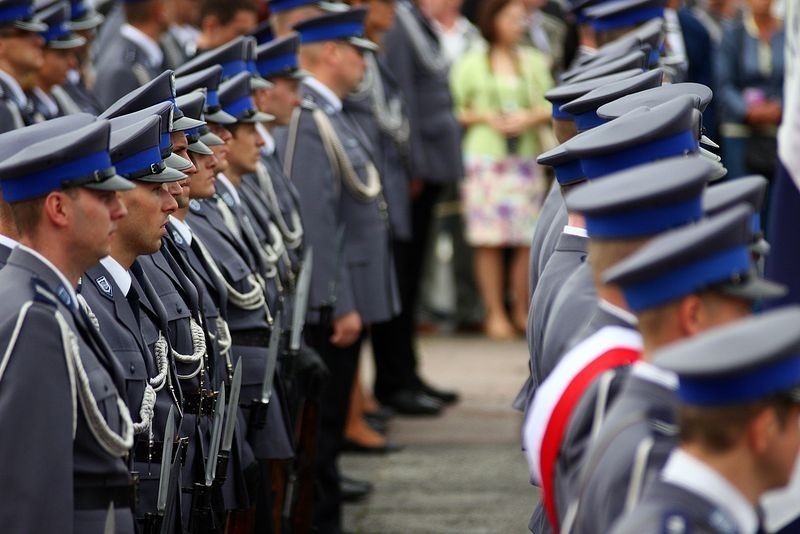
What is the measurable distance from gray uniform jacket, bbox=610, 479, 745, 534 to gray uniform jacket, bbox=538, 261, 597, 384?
41.0 inches

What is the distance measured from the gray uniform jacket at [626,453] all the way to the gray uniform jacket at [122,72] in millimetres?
5870

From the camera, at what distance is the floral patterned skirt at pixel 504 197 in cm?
1139

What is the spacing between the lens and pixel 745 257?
2875 millimetres

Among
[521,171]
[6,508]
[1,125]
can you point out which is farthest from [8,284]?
[521,171]

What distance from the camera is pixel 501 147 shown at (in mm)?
11297

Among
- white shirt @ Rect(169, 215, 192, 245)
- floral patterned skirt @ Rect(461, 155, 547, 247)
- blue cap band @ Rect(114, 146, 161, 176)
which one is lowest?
floral patterned skirt @ Rect(461, 155, 547, 247)

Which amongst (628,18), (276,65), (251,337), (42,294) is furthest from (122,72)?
(42,294)

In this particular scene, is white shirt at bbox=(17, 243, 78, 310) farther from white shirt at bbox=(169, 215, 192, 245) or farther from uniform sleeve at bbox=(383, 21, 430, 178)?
uniform sleeve at bbox=(383, 21, 430, 178)

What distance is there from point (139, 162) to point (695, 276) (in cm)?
185

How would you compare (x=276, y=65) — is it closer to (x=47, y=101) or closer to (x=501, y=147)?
(x=47, y=101)

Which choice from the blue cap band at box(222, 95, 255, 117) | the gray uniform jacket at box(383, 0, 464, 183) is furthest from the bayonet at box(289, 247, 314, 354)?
the gray uniform jacket at box(383, 0, 464, 183)

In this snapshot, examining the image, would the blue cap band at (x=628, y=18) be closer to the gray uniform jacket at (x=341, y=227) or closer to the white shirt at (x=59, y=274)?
the gray uniform jacket at (x=341, y=227)

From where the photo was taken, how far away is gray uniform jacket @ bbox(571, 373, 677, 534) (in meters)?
2.84

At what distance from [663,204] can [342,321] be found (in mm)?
4249
